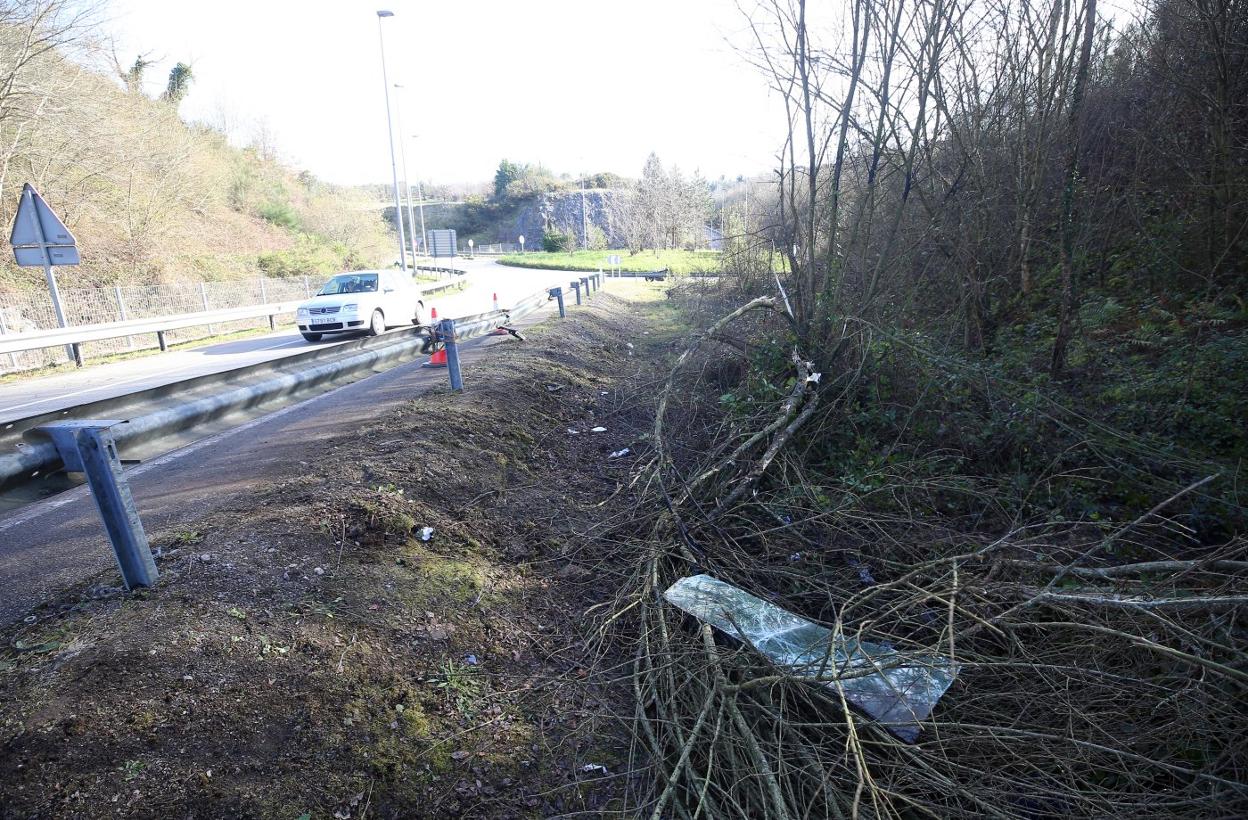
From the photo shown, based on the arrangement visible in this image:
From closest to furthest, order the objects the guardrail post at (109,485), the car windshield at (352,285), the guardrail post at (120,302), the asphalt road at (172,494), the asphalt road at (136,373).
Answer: the guardrail post at (109,485), the asphalt road at (172,494), the asphalt road at (136,373), the car windshield at (352,285), the guardrail post at (120,302)

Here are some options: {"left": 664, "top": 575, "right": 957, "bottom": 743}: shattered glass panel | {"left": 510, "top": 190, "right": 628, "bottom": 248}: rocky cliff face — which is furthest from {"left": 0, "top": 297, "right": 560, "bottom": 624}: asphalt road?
{"left": 510, "top": 190, "right": 628, "bottom": 248}: rocky cliff face

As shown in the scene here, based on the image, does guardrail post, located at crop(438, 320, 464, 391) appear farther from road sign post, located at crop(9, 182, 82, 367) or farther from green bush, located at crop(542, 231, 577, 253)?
green bush, located at crop(542, 231, 577, 253)

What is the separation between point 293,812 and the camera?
2209 mm

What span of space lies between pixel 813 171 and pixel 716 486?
163 inches

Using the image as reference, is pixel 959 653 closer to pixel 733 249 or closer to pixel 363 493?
pixel 363 493

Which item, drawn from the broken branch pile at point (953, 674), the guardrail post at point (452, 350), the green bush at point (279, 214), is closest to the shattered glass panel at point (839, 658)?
the broken branch pile at point (953, 674)

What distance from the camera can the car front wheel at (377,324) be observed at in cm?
1496

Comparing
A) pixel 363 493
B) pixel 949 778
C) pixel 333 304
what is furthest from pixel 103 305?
pixel 949 778

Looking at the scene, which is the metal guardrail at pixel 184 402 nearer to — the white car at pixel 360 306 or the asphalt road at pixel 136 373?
the asphalt road at pixel 136 373

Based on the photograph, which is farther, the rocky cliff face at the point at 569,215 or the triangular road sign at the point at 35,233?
the rocky cliff face at the point at 569,215

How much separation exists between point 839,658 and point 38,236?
15.2 meters

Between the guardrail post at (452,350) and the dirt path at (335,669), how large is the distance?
2.18 meters

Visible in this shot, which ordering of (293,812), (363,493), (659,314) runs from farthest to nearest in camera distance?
1. (659,314)
2. (363,493)
3. (293,812)

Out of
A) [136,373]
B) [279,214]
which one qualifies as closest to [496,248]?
[279,214]
